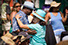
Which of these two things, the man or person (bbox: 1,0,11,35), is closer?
the man

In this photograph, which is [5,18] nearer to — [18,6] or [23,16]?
[18,6]

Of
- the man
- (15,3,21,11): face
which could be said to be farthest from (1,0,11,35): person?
the man

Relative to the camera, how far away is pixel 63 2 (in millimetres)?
4887

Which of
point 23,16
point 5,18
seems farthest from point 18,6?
point 23,16

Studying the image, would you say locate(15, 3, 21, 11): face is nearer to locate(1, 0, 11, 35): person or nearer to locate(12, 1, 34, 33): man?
locate(1, 0, 11, 35): person

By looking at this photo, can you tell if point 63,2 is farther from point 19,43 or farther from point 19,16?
point 19,43

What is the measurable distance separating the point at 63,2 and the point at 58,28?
6.44ft

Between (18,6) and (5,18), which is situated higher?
(18,6)

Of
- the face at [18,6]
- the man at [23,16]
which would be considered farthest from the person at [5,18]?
the man at [23,16]

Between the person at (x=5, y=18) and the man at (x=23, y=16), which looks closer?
the man at (x=23, y=16)

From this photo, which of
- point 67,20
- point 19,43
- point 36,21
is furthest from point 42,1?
point 19,43

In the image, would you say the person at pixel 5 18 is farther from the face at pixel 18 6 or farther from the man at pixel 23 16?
the man at pixel 23 16

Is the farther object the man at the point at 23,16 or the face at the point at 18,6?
the face at the point at 18,6

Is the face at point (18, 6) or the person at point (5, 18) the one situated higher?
the face at point (18, 6)
